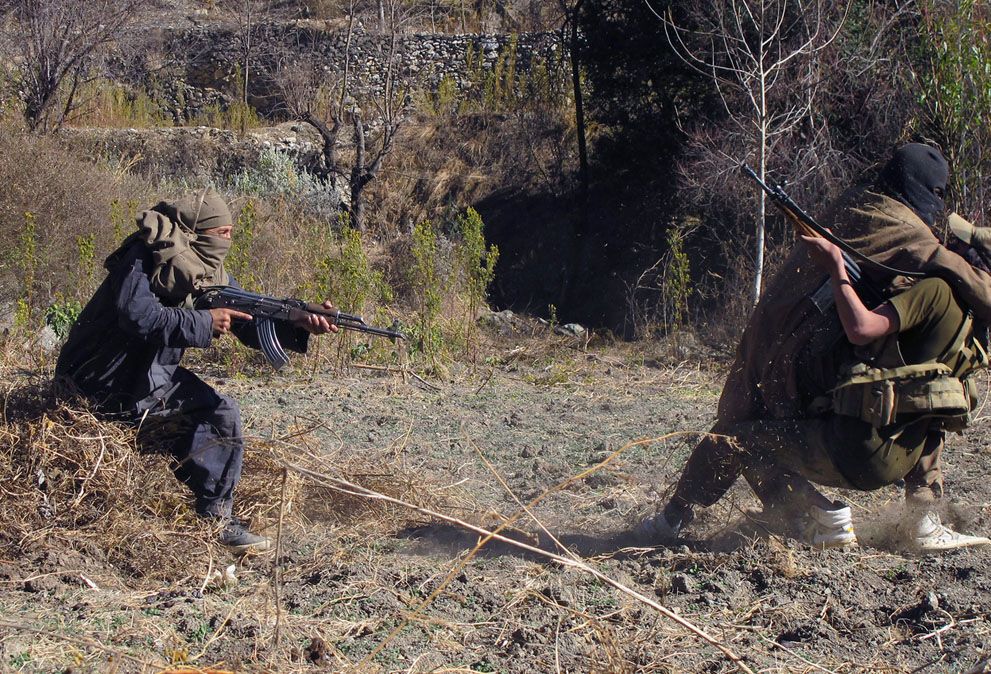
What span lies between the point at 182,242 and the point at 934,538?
340 centimetres

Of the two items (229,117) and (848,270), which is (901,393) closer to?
(848,270)

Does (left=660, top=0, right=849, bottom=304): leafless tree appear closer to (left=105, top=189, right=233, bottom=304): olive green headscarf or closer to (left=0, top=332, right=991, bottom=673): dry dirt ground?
(left=0, top=332, right=991, bottom=673): dry dirt ground

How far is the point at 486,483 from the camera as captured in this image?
5293 millimetres

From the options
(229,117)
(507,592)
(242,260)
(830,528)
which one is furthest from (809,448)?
(229,117)

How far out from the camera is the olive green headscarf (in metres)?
3.83

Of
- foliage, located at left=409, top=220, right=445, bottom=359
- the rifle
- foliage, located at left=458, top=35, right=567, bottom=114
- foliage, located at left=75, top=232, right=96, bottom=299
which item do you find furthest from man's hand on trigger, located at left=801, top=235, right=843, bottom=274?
foliage, located at left=458, top=35, right=567, bottom=114

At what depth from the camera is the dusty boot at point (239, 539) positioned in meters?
4.09

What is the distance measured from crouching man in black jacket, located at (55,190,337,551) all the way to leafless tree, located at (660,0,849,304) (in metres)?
7.60

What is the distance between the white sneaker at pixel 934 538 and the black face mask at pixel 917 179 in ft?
4.24

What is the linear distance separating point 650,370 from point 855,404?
17.4 feet

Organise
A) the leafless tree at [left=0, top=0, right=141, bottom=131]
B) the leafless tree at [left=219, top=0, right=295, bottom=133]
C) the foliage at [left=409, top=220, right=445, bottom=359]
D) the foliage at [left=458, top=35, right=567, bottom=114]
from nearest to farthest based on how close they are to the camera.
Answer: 1. the foliage at [left=409, top=220, right=445, bottom=359]
2. the leafless tree at [left=0, top=0, right=141, bottom=131]
3. the foliage at [left=458, top=35, right=567, bottom=114]
4. the leafless tree at [left=219, top=0, right=295, bottom=133]

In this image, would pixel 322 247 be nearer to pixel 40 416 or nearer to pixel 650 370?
pixel 650 370

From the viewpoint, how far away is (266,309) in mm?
Answer: 4254

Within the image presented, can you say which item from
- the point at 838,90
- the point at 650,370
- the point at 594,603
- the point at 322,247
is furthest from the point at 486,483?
the point at 838,90
